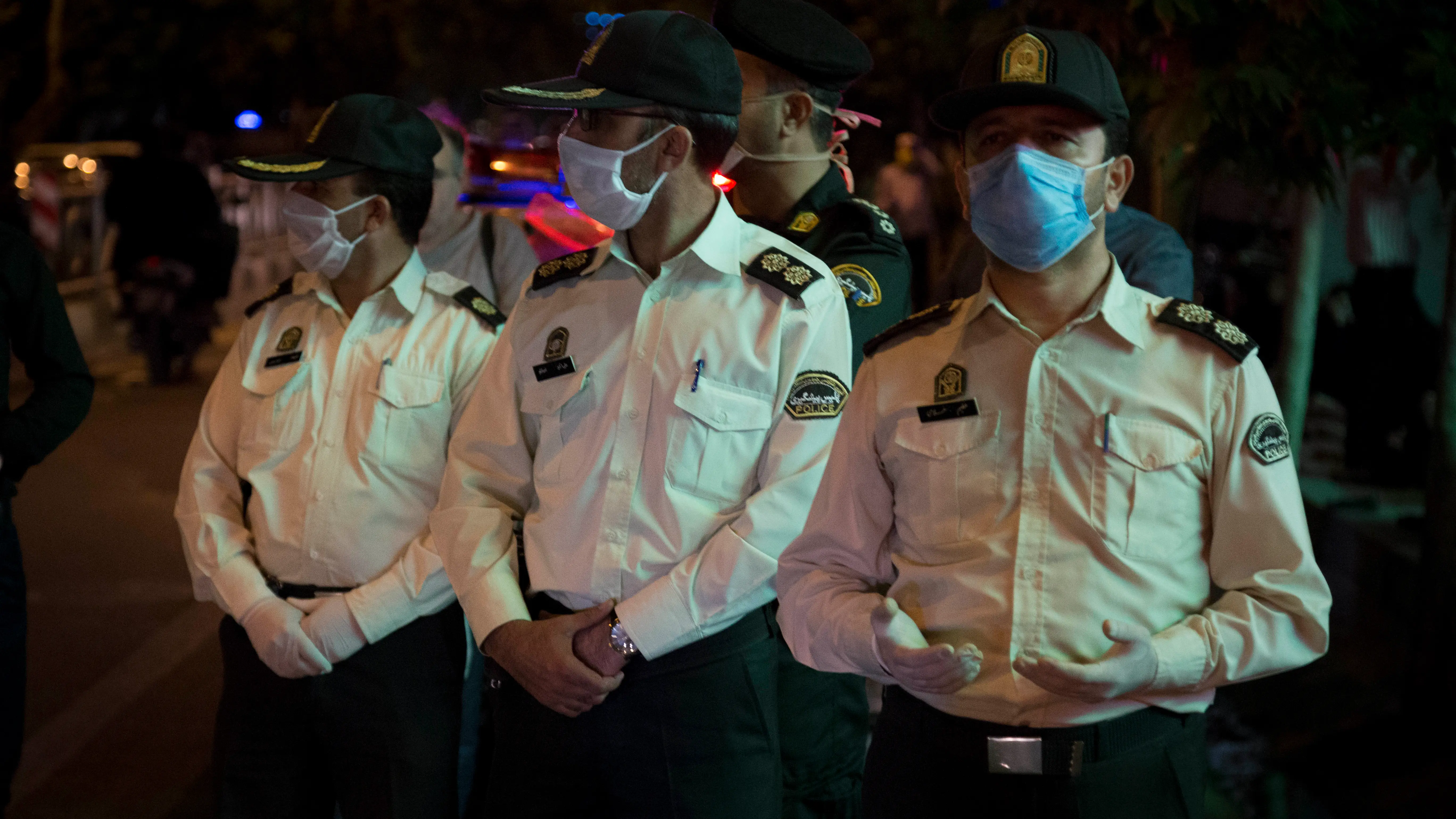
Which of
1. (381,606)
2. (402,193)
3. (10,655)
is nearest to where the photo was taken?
(381,606)

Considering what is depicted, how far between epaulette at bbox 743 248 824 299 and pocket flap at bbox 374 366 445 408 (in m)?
0.85

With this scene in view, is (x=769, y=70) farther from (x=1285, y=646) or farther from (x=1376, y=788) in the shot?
(x=1376, y=788)

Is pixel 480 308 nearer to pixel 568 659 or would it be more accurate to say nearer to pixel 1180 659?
pixel 568 659

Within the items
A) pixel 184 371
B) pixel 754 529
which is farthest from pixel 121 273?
pixel 754 529

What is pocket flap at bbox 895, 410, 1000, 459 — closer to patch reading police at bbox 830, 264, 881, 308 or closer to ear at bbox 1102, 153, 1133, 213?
ear at bbox 1102, 153, 1133, 213

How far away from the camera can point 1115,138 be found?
218 cm

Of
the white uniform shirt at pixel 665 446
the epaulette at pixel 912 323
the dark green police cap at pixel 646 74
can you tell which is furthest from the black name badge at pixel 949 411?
the dark green police cap at pixel 646 74

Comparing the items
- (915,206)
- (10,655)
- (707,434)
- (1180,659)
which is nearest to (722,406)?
(707,434)

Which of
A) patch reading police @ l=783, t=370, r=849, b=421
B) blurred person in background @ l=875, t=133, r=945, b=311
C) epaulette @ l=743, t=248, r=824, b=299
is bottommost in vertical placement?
blurred person in background @ l=875, t=133, r=945, b=311

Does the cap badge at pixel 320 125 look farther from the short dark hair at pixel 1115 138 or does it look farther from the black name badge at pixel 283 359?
Answer: the short dark hair at pixel 1115 138

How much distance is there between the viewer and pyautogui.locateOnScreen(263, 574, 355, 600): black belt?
304 centimetres

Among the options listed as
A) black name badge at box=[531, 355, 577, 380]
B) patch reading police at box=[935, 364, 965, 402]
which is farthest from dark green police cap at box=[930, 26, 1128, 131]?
black name badge at box=[531, 355, 577, 380]

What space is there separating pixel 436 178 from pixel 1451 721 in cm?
425

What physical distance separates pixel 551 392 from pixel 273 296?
107 centimetres
